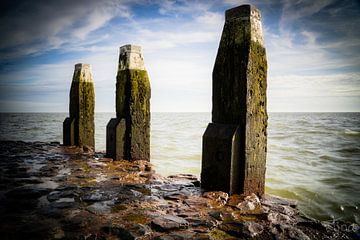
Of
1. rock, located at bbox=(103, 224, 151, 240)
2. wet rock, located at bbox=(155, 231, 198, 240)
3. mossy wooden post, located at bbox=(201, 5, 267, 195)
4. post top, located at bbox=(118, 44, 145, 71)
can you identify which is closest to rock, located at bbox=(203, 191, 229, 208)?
mossy wooden post, located at bbox=(201, 5, 267, 195)

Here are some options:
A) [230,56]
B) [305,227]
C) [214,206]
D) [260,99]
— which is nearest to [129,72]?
[230,56]

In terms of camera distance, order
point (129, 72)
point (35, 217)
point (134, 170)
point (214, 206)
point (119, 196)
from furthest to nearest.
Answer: point (129, 72) < point (134, 170) < point (119, 196) < point (214, 206) < point (35, 217)

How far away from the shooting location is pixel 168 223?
2.43m

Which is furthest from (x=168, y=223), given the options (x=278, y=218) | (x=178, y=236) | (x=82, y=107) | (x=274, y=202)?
(x=82, y=107)

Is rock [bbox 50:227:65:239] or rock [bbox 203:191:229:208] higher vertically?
rock [bbox 50:227:65:239]

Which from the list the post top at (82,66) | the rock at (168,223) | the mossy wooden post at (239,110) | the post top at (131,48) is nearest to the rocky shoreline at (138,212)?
the rock at (168,223)

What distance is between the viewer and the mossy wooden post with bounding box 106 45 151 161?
230 inches

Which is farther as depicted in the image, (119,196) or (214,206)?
(119,196)

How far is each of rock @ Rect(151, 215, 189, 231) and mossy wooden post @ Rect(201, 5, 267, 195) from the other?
1041mm

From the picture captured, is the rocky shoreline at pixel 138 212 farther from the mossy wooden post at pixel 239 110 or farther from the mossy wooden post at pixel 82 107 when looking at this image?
the mossy wooden post at pixel 82 107

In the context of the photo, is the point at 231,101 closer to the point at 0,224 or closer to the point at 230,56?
the point at 230,56

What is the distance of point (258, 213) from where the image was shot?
9.18 feet

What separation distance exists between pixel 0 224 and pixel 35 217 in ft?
0.94

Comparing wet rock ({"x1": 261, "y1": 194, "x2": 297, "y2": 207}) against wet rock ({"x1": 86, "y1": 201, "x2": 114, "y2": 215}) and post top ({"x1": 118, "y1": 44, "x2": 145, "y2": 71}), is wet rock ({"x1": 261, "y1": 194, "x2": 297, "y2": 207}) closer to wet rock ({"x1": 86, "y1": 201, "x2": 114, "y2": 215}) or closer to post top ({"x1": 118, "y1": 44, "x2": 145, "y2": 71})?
wet rock ({"x1": 86, "y1": 201, "x2": 114, "y2": 215})
